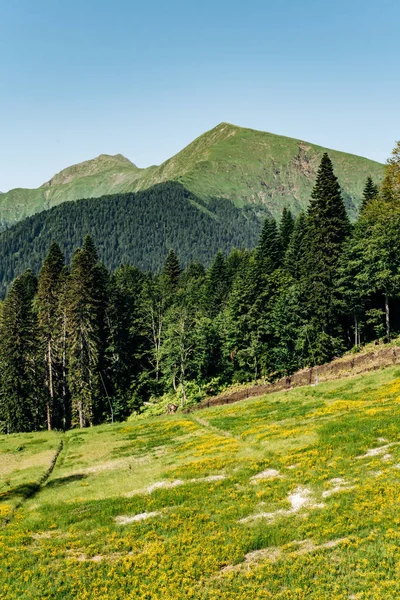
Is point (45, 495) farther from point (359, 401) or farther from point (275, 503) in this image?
point (359, 401)

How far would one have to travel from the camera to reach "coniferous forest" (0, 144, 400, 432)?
2367 inches

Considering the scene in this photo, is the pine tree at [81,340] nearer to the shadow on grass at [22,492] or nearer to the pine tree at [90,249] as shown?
the pine tree at [90,249]

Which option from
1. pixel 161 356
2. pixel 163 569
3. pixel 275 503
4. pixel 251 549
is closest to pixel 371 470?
pixel 275 503

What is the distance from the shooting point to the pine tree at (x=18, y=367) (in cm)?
6094

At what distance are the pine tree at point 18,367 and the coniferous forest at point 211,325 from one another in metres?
0.15

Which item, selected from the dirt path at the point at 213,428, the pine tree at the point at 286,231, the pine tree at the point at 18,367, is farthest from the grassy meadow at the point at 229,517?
the pine tree at the point at 286,231

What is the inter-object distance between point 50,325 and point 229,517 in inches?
2048

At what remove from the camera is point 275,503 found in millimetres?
18234

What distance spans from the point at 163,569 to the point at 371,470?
9.78m

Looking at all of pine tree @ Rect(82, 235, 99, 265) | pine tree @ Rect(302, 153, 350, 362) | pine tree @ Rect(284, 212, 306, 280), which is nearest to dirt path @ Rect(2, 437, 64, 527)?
pine tree @ Rect(82, 235, 99, 265)

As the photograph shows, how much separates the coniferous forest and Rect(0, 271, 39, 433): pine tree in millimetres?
153

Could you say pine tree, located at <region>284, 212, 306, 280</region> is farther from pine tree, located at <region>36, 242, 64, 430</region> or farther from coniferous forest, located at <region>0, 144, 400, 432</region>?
pine tree, located at <region>36, 242, 64, 430</region>

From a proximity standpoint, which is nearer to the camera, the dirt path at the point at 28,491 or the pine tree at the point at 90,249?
the dirt path at the point at 28,491

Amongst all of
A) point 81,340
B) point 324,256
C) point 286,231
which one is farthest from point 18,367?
point 286,231
